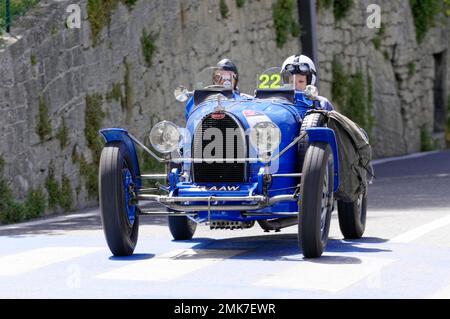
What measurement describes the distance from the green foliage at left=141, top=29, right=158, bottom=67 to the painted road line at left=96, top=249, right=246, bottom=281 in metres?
7.85

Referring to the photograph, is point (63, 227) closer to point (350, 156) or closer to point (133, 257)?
point (133, 257)

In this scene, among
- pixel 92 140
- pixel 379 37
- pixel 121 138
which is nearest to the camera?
pixel 121 138

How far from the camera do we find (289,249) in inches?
414

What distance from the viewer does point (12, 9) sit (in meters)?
15.3

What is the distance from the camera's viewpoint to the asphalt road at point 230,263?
824 centimetres

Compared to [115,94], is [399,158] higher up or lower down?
lower down

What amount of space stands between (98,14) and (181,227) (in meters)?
6.12

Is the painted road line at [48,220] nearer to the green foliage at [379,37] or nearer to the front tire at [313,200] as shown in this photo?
the front tire at [313,200]

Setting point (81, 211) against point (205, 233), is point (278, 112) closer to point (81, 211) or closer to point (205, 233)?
point (205, 233)

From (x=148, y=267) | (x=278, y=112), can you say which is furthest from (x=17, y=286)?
(x=278, y=112)

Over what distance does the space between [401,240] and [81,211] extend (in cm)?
549

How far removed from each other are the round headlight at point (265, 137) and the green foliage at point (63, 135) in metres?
6.02

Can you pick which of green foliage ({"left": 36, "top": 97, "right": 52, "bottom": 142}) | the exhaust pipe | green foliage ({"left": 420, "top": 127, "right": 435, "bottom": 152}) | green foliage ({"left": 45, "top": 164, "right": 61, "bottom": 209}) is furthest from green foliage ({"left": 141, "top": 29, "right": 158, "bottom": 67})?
green foliage ({"left": 420, "top": 127, "right": 435, "bottom": 152})

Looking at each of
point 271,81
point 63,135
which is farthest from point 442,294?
point 63,135
